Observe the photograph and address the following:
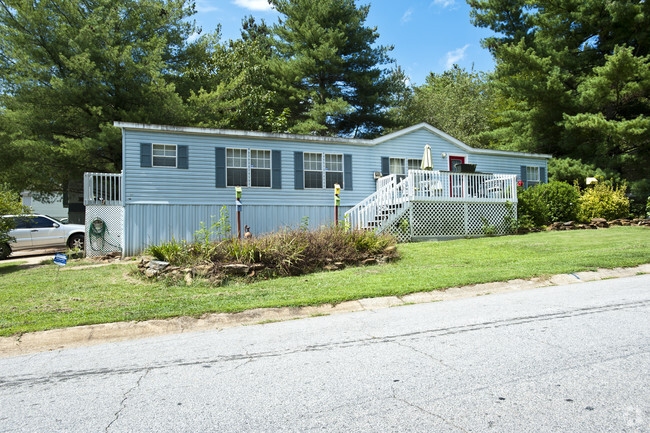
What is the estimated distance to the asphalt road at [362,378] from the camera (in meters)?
2.67

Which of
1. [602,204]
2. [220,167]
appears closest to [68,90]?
[220,167]

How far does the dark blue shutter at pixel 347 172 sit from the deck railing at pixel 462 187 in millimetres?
2605

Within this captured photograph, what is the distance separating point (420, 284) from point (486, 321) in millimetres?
2252

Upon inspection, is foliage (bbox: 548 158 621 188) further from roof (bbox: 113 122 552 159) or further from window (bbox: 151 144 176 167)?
window (bbox: 151 144 176 167)

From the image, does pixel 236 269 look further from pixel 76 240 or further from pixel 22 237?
pixel 22 237

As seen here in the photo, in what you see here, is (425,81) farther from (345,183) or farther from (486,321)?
(486,321)

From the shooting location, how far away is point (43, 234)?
52.5 feet

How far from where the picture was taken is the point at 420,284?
7.23 meters

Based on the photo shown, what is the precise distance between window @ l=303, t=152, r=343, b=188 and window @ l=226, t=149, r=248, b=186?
7.23 feet

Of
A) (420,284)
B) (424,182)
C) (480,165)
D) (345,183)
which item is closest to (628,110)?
(480,165)

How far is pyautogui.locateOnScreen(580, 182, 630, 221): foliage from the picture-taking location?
58.9 ft

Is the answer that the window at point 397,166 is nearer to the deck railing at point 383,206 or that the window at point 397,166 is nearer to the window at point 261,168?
the deck railing at point 383,206

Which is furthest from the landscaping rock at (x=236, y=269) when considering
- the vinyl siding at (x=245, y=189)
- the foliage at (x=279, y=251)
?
the vinyl siding at (x=245, y=189)

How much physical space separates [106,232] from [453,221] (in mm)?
11981
